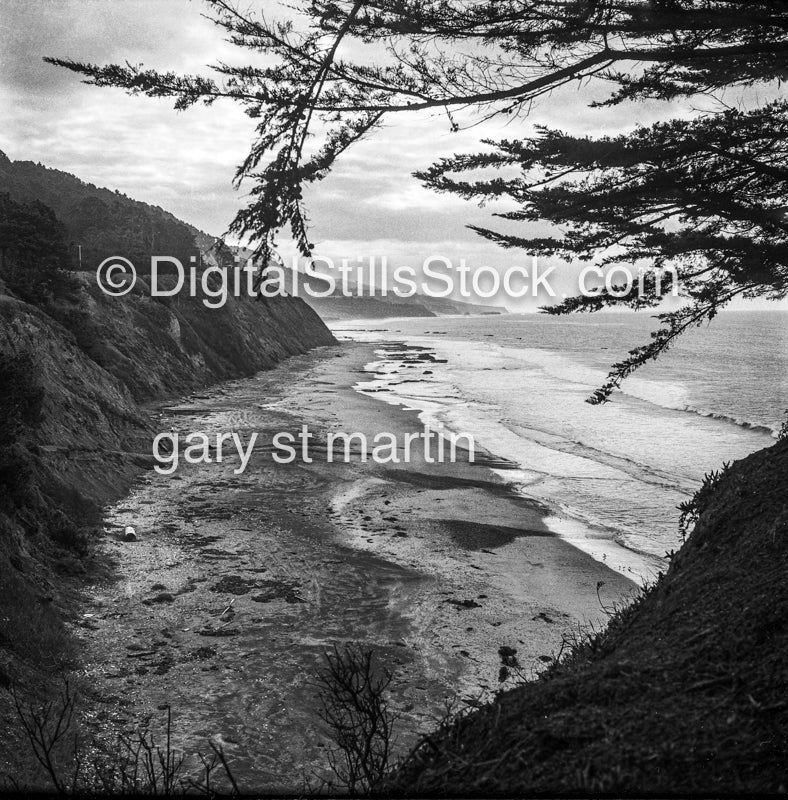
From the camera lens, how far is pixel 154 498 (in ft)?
37.9

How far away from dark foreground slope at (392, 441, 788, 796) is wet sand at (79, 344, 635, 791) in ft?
6.07

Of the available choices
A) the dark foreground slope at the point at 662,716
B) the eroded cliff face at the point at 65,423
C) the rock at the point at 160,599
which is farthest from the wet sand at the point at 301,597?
the dark foreground slope at the point at 662,716

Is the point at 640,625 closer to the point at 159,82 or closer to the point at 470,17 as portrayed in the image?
the point at 470,17

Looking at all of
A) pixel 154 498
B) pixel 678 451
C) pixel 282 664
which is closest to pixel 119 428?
pixel 154 498

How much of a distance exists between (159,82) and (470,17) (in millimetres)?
A: 2235

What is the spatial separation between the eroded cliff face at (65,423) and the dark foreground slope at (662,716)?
13.8 feet

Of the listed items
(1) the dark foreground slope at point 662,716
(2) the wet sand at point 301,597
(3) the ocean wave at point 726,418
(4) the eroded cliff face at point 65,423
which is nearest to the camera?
(1) the dark foreground slope at point 662,716

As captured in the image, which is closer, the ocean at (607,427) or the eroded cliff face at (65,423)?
the eroded cliff face at (65,423)

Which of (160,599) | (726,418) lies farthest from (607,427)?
(160,599)

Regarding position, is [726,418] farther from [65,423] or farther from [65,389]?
[65,423]

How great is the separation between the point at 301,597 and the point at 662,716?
5900 millimetres
